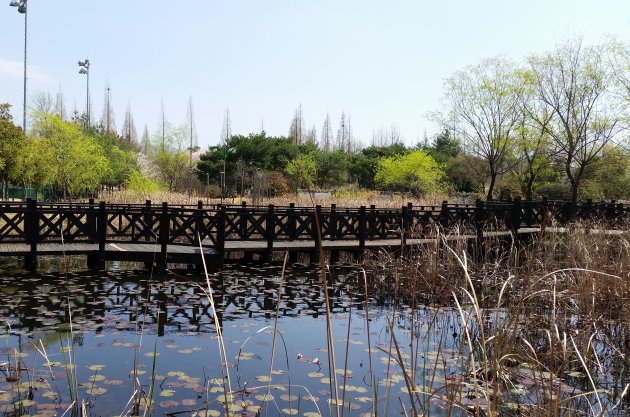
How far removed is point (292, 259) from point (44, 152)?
758 inches

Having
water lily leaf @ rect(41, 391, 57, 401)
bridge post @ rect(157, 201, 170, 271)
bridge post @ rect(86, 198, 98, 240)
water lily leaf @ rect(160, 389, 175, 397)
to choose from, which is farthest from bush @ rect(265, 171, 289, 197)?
water lily leaf @ rect(41, 391, 57, 401)

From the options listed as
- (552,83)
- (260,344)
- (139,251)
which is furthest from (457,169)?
(260,344)

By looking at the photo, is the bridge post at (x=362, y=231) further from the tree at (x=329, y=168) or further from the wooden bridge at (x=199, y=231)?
the tree at (x=329, y=168)

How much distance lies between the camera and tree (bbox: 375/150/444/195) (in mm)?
39125

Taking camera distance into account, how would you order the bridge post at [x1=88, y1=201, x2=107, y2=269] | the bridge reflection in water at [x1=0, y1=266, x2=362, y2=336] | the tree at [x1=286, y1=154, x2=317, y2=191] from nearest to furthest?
the bridge reflection in water at [x1=0, y1=266, x2=362, y2=336] < the bridge post at [x1=88, y1=201, x2=107, y2=269] < the tree at [x1=286, y1=154, x2=317, y2=191]

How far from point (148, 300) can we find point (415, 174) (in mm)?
35012

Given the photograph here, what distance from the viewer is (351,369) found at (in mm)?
6066

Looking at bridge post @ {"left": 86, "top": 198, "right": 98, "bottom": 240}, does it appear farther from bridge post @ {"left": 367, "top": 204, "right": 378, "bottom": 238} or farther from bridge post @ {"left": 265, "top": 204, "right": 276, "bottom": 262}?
bridge post @ {"left": 367, "top": 204, "right": 378, "bottom": 238}

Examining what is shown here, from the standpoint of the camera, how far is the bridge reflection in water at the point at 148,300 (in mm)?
7734

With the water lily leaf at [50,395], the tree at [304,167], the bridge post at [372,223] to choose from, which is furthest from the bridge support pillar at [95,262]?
the tree at [304,167]

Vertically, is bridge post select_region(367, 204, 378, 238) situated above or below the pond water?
above

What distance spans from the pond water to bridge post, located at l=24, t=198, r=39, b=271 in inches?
13.1

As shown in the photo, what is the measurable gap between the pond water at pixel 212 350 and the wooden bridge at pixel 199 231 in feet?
2.44

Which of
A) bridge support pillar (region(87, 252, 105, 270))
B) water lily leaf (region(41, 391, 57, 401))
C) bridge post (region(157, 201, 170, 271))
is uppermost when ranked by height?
bridge post (region(157, 201, 170, 271))
